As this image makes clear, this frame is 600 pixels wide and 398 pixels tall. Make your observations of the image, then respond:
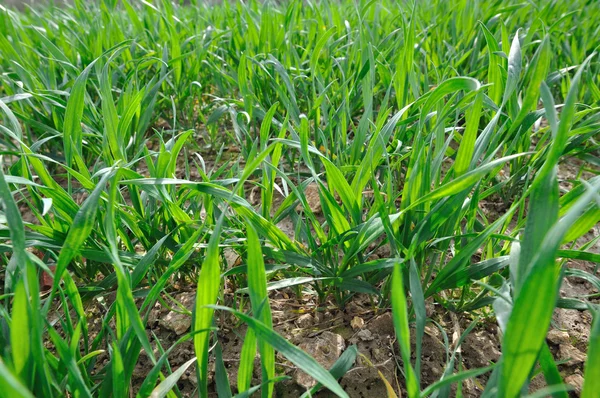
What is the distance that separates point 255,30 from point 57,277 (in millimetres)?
1112

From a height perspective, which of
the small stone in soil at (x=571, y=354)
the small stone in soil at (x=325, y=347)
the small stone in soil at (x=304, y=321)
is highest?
the small stone in soil at (x=304, y=321)

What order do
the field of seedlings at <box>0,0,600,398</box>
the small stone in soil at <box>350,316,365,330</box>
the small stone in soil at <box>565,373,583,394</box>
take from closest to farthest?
the field of seedlings at <box>0,0,600,398</box>
the small stone in soil at <box>565,373,583,394</box>
the small stone in soil at <box>350,316,365,330</box>

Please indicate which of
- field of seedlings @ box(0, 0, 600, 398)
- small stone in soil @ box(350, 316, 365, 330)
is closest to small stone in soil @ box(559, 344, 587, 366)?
field of seedlings @ box(0, 0, 600, 398)

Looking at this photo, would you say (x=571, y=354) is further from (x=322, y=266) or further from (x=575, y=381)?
(x=322, y=266)

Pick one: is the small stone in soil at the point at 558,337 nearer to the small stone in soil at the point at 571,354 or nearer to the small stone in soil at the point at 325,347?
the small stone in soil at the point at 571,354

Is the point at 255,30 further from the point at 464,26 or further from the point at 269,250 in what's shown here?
the point at 269,250

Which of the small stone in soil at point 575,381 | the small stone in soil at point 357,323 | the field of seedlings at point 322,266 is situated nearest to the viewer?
the field of seedlings at point 322,266

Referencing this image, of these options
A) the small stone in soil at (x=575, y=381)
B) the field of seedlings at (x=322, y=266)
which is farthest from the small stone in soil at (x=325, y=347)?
the small stone in soil at (x=575, y=381)

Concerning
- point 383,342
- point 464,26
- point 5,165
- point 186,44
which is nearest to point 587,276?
point 383,342

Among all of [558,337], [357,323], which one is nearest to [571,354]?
[558,337]

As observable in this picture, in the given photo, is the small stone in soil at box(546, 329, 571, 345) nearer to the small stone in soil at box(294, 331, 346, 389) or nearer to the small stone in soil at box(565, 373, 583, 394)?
the small stone in soil at box(565, 373, 583, 394)

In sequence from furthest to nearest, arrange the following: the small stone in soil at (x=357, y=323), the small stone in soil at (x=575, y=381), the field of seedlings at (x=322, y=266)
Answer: the small stone in soil at (x=357, y=323) < the small stone in soil at (x=575, y=381) < the field of seedlings at (x=322, y=266)

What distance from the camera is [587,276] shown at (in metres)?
0.64

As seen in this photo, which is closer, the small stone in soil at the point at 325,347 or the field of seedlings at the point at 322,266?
the field of seedlings at the point at 322,266
